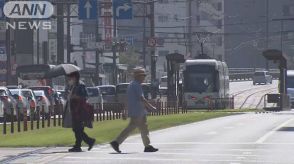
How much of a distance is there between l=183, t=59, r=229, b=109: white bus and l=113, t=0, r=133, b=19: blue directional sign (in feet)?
36.9

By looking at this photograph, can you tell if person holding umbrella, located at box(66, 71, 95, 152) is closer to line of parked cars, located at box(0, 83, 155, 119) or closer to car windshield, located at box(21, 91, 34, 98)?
line of parked cars, located at box(0, 83, 155, 119)

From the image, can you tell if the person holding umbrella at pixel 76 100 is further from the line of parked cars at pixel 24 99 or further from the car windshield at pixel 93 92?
the car windshield at pixel 93 92

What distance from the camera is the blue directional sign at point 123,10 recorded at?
185 feet

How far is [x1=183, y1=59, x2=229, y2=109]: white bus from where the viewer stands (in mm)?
66812

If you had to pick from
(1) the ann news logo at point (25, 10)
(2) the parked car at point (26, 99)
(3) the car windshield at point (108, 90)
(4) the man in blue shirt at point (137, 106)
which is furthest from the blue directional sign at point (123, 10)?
(4) the man in blue shirt at point (137, 106)

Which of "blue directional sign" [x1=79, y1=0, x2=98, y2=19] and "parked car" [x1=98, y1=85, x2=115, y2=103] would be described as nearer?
"blue directional sign" [x1=79, y1=0, x2=98, y2=19]

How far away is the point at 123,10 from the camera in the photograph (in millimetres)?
56656

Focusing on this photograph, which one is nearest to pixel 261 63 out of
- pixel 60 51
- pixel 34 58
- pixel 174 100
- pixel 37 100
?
pixel 34 58

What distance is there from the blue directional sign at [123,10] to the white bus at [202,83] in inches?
443

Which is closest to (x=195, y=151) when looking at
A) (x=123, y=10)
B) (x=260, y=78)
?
(x=123, y=10)

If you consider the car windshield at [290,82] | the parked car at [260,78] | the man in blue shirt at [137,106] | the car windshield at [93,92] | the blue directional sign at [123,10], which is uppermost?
the blue directional sign at [123,10]

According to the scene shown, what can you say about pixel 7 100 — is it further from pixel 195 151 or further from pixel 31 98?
pixel 195 151

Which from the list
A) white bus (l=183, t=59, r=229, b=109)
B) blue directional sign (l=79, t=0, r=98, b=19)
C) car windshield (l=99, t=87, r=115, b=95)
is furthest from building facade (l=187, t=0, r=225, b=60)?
blue directional sign (l=79, t=0, r=98, b=19)

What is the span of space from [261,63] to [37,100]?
454 ft
